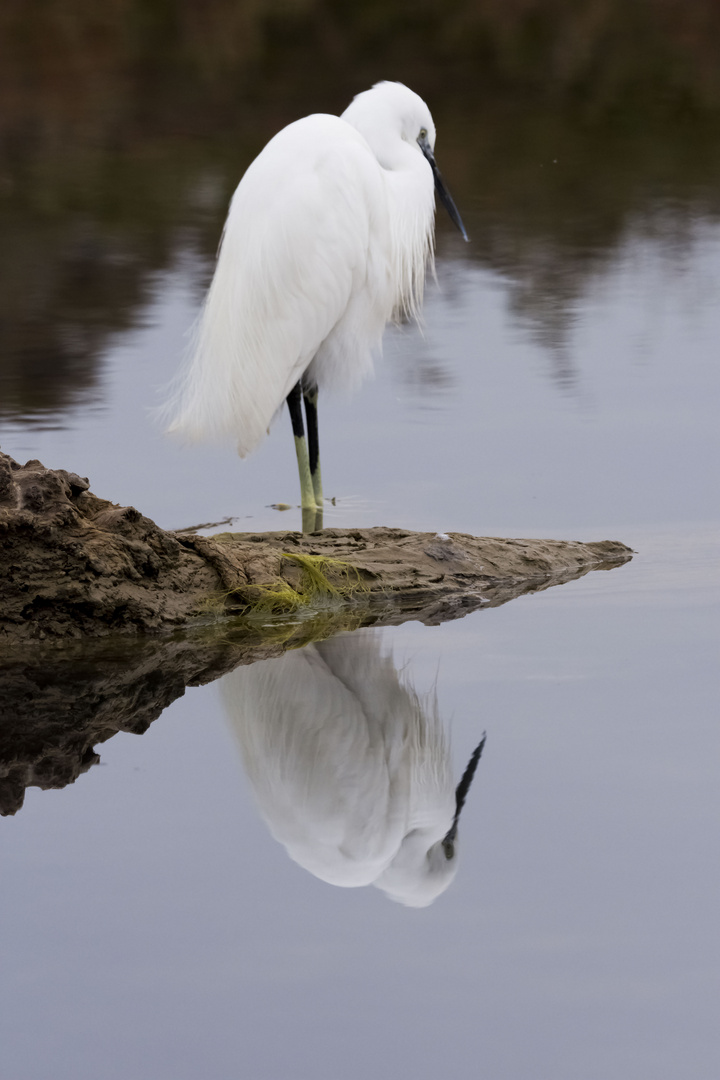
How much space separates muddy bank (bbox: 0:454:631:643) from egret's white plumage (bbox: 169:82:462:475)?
0.84 metres

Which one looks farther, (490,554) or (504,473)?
(504,473)

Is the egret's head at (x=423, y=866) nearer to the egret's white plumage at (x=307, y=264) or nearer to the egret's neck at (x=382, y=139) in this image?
the egret's white plumage at (x=307, y=264)

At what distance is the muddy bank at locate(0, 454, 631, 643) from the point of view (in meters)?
3.58

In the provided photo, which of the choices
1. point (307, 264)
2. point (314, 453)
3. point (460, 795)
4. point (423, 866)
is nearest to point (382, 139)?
point (307, 264)

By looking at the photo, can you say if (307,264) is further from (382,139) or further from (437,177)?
(437,177)

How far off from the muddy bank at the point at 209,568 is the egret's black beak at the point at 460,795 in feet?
3.07

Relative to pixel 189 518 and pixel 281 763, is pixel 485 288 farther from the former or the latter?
pixel 281 763

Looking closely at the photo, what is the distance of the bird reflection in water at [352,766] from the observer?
2518 mm

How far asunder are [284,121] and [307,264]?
8202 millimetres

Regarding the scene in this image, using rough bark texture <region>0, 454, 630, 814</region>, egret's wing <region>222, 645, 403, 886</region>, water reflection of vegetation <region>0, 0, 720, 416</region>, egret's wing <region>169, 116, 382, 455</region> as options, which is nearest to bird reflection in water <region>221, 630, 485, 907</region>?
egret's wing <region>222, 645, 403, 886</region>

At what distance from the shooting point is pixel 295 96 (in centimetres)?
1384

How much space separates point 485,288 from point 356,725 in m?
5.23

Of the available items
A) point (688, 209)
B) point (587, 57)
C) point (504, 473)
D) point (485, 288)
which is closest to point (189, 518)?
point (504, 473)

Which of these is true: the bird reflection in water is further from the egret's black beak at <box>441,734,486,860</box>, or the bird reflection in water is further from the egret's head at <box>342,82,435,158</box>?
the egret's head at <box>342,82,435,158</box>
